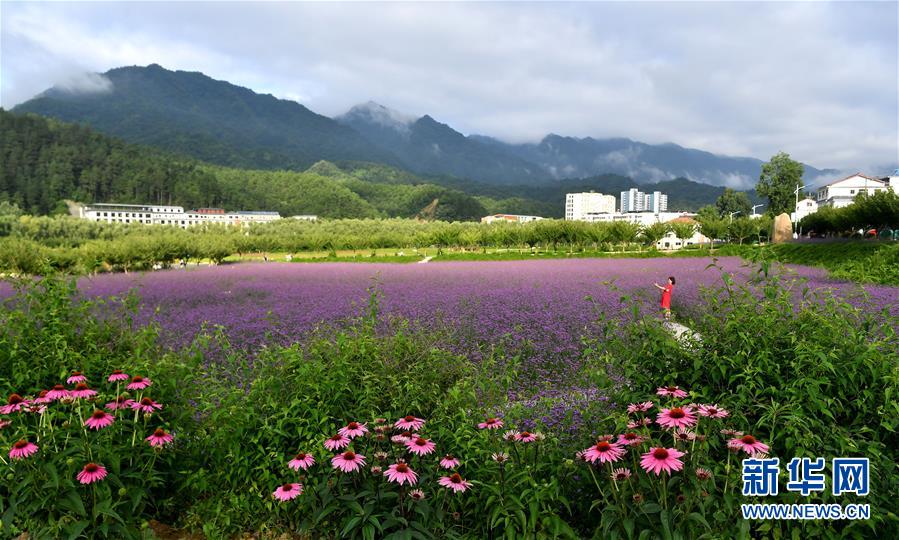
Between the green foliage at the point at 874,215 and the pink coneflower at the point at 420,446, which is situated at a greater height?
the green foliage at the point at 874,215

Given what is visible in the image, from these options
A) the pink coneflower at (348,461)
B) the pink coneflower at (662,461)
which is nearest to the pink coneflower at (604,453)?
the pink coneflower at (662,461)

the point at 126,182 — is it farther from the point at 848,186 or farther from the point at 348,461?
the point at 848,186

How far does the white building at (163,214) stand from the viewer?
123000mm

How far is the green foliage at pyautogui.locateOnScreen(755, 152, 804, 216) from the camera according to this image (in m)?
A: 90.4

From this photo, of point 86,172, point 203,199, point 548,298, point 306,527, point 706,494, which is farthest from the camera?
point 203,199

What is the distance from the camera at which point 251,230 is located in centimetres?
8556

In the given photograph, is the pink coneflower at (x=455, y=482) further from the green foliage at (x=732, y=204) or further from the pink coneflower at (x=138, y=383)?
the green foliage at (x=732, y=204)

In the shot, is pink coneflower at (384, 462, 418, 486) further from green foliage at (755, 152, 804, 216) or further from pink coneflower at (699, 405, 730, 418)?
green foliage at (755, 152, 804, 216)

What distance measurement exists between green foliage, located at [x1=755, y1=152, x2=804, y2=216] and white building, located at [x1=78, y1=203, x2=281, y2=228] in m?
108

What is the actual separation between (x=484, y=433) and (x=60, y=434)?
2789 millimetres

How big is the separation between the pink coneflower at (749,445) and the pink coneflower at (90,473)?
3592 millimetres

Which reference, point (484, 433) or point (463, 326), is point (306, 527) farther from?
point (463, 326)

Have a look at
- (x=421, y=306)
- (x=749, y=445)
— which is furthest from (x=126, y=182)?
(x=749, y=445)

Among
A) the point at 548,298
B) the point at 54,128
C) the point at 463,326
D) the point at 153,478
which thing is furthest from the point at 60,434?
the point at 54,128
